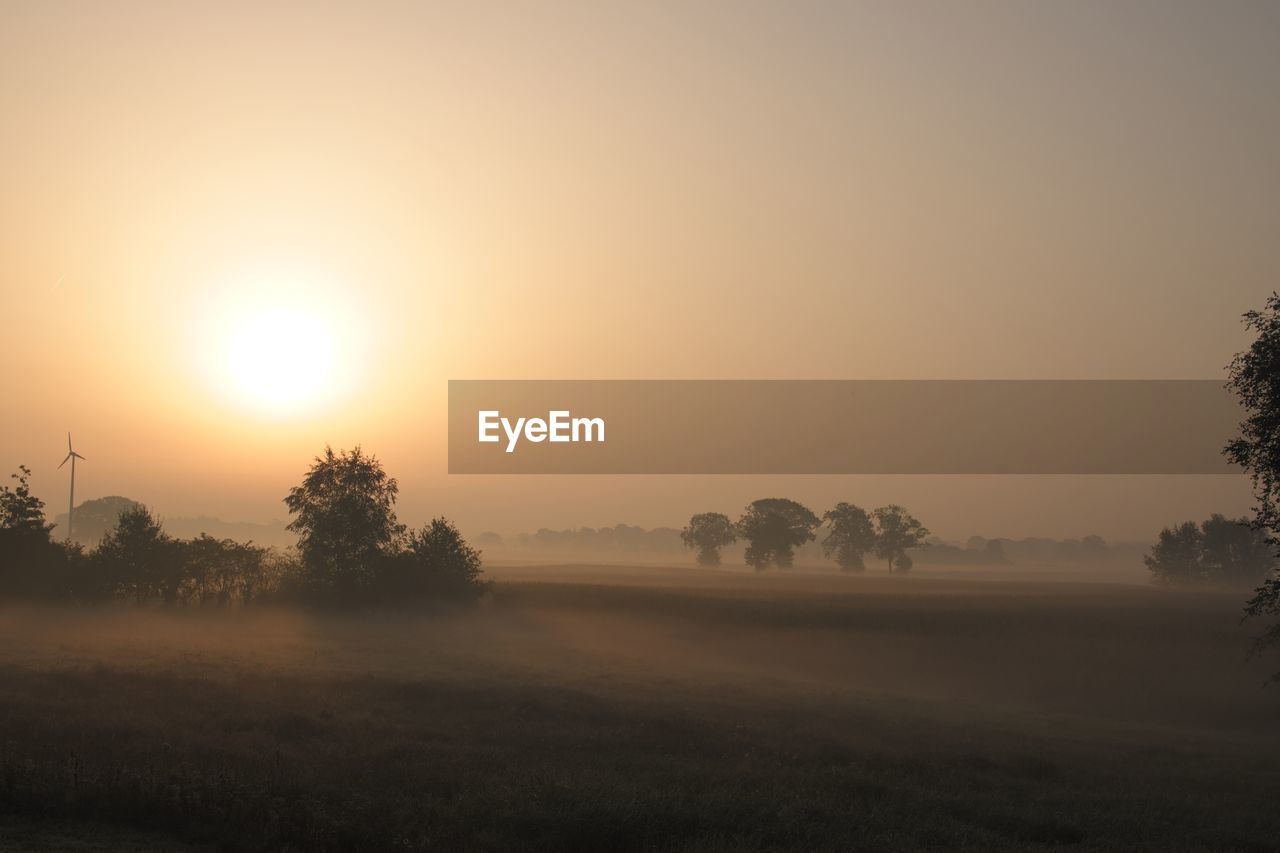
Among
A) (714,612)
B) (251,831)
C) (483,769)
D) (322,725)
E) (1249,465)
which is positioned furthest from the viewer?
(714,612)

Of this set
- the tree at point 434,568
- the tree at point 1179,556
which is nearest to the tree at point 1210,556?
the tree at point 1179,556

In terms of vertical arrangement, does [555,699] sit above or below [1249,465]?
below

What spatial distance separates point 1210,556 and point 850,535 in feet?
193

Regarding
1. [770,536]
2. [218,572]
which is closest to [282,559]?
[218,572]

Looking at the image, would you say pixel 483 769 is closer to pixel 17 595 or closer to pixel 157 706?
pixel 157 706

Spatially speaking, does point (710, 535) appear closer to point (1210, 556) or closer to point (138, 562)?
point (1210, 556)

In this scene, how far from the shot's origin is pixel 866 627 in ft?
206

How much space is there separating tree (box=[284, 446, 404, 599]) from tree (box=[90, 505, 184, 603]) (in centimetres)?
946

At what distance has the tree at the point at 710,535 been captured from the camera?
195 meters

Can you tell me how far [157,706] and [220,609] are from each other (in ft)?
144

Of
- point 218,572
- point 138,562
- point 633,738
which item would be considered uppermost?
point 138,562

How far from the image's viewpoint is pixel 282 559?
7394 centimetres

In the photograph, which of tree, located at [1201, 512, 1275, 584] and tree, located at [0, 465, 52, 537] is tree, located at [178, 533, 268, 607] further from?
tree, located at [1201, 512, 1275, 584]

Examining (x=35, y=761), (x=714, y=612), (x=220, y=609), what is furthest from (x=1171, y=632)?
(x=220, y=609)
